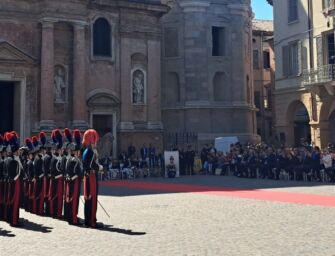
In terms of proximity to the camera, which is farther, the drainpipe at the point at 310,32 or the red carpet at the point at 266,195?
the drainpipe at the point at 310,32

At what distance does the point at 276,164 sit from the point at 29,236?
59.2 feet

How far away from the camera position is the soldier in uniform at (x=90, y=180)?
1192 cm

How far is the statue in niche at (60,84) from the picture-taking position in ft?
102

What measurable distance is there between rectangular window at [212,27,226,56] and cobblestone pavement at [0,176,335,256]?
960 inches

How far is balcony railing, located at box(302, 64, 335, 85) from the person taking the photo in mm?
30631

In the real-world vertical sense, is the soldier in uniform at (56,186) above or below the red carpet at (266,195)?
above

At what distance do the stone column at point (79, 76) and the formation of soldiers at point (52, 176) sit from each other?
53.1ft

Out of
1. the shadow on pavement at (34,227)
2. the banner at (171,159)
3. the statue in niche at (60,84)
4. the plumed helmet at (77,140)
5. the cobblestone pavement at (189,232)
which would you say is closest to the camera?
the cobblestone pavement at (189,232)

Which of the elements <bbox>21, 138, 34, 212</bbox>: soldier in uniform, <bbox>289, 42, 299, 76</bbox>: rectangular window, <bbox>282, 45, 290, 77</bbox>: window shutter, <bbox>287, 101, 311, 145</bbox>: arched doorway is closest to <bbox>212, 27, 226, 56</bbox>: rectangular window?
A: <bbox>282, 45, 290, 77</bbox>: window shutter

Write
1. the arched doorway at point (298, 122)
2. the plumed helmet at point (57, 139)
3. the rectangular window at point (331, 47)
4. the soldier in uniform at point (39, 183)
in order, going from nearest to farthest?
the plumed helmet at point (57, 139) → the soldier in uniform at point (39, 183) → the rectangular window at point (331, 47) → the arched doorway at point (298, 122)

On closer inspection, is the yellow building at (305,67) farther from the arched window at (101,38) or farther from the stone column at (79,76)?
the stone column at (79,76)

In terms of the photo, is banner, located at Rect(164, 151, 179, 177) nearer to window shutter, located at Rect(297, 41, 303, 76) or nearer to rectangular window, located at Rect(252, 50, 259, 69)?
window shutter, located at Rect(297, 41, 303, 76)

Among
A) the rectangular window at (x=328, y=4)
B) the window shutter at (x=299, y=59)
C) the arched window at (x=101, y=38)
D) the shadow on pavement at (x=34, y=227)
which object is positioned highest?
the rectangular window at (x=328, y=4)

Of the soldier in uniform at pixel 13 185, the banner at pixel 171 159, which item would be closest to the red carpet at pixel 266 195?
the banner at pixel 171 159
